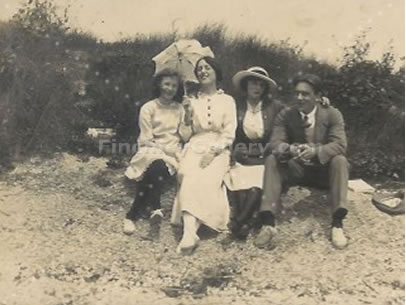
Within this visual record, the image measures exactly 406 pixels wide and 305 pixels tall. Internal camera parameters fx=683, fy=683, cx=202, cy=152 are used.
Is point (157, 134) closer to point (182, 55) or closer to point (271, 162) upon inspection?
point (182, 55)

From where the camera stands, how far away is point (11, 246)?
130 inches

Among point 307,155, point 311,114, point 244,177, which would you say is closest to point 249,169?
point 244,177

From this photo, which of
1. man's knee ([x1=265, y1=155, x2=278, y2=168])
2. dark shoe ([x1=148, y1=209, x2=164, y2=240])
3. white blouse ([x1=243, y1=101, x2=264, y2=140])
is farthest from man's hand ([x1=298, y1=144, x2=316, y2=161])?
dark shoe ([x1=148, y1=209, x2=164, y2=240])

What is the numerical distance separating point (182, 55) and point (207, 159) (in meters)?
0.53

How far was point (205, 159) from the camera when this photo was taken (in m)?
3.30

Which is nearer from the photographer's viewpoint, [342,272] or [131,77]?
[342,272]

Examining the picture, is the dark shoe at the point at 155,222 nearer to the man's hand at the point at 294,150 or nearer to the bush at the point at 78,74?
the bush at the point at 78,74

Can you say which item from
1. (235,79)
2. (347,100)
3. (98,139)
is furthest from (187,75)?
(347,100)

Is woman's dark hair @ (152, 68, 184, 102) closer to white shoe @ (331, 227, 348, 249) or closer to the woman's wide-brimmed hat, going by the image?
the woman's wide-brimmed hat

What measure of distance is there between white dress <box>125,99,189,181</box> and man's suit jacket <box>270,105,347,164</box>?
48 centimetres

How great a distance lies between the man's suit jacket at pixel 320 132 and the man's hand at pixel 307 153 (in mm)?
28

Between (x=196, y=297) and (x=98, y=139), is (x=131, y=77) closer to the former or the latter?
(x=98, y=139)

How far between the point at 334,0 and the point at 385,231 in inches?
43.0

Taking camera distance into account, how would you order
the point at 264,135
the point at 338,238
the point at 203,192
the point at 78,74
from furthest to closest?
1. the point at 78,74
2. the point at 264,135
3. the point at 203,192
4. the point at 338,238
